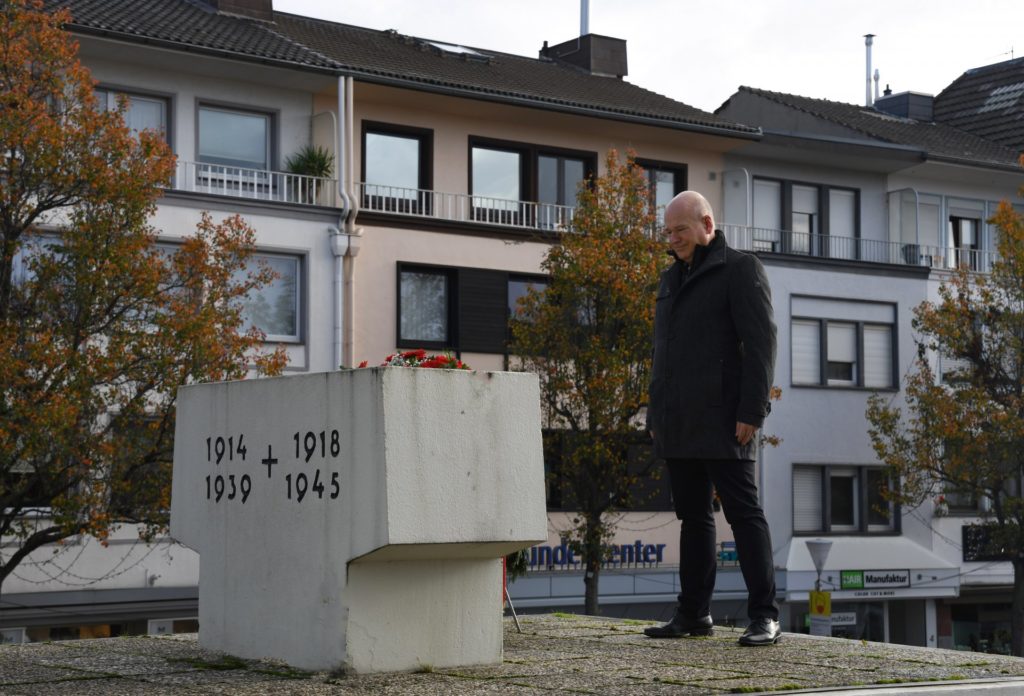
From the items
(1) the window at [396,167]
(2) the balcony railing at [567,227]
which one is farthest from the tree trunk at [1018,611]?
(1) the window at [396,167]

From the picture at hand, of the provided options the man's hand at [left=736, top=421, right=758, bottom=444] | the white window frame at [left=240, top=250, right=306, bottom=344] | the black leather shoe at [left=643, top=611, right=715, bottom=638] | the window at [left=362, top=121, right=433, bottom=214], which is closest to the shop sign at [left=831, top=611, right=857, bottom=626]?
the window at [left=362, top=121, right=433, bottom=214]

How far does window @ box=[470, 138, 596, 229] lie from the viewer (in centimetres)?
3678

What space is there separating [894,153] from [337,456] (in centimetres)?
3703

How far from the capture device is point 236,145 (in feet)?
109

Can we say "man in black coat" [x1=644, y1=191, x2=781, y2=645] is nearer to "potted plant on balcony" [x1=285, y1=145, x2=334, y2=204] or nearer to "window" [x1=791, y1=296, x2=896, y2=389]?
"potted plant on balcony" [x1=285, y1=145, x2=334, y2=204]

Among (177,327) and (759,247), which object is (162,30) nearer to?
(177,327)

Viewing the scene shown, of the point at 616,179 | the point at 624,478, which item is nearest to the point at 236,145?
the point at 616,179

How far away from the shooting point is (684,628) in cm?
889

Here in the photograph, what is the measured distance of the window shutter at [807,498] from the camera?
135 ft

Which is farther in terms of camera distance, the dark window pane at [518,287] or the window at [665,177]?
the window at [665,177]

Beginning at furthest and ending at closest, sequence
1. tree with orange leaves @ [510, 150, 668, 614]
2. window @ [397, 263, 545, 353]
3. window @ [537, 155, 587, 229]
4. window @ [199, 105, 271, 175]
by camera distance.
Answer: window @ [537, 155, 587, 229], window @ [397, 263, 545, 353], window @ [199, 105, 271, 175], tree with orange leaves @ [510, 150, 668, 614]

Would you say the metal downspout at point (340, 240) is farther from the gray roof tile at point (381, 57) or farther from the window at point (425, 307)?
the window at point (425, 307)

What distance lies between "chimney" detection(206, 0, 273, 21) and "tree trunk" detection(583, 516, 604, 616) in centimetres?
1403

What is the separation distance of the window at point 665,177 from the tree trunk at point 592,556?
10474 millimetres
